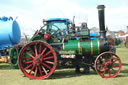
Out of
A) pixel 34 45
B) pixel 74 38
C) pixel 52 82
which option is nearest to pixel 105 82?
pixel 52 82

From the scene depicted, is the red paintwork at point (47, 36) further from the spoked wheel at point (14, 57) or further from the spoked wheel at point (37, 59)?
the spoked wheel at point (14, 57)

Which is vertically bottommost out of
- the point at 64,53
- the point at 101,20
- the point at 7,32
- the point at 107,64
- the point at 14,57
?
the point at 107,64

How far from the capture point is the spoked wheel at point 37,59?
582 cm

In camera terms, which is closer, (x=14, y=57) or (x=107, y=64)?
(x=107, y=64)

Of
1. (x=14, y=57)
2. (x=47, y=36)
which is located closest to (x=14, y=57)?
(x=14, y=57)

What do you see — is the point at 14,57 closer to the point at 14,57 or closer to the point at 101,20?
the point at 14,57

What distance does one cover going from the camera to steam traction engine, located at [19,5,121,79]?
5828mm

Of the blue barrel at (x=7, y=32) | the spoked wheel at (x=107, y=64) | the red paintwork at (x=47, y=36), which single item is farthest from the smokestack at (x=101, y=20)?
the blue barrel at (x=7, y=32)

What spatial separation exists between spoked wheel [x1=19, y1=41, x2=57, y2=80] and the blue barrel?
253 cm

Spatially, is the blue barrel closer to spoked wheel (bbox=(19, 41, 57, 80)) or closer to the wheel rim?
the wheel rim

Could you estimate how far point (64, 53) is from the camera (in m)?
6.00

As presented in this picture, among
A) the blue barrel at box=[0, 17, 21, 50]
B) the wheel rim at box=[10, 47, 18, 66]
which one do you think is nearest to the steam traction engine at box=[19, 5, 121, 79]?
the wheel rim at box=[10, 47, 18, 66]

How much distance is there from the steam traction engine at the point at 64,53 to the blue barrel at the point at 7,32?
2.34 metres

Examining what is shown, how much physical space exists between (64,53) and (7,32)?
3.52 m
